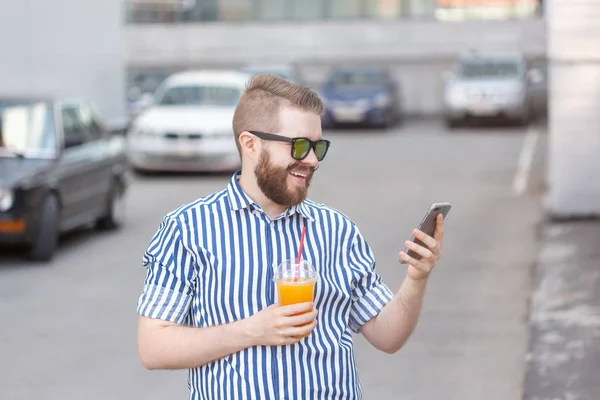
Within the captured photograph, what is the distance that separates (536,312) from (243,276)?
5.38 metres

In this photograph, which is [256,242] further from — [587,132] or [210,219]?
[587,132]

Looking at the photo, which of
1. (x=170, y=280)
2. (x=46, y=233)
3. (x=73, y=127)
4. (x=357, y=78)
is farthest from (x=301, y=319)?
(x=357, y=78)

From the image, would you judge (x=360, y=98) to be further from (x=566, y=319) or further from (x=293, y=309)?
(x=293, y=309)

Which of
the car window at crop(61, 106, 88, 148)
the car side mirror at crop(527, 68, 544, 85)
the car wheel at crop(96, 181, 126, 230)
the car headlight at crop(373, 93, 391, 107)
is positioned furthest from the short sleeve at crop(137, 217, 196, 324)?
the car side mirror at crop(527, 68, 544, 85)

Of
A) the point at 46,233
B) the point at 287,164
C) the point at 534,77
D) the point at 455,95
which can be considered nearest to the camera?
the point at 287,164

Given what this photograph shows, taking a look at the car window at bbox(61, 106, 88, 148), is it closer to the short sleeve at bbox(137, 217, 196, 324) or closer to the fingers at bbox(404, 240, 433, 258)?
the short sleeve at bbox(137, 217, 196, 324)

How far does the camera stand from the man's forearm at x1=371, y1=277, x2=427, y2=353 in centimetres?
292

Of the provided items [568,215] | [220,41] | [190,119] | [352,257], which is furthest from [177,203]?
[220,41]

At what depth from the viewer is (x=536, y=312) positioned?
25.7 feet

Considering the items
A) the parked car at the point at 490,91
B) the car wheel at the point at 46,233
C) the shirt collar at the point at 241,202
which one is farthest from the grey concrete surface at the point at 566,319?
the parked car at the point at 490,91

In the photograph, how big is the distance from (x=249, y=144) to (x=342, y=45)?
33458mm

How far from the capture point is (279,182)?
9.27 ft

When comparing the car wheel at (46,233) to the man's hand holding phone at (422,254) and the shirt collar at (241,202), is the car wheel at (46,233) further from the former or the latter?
the man's hand holding phone at (422,254)

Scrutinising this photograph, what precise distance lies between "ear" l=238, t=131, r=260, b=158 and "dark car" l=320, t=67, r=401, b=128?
77.1 ft
